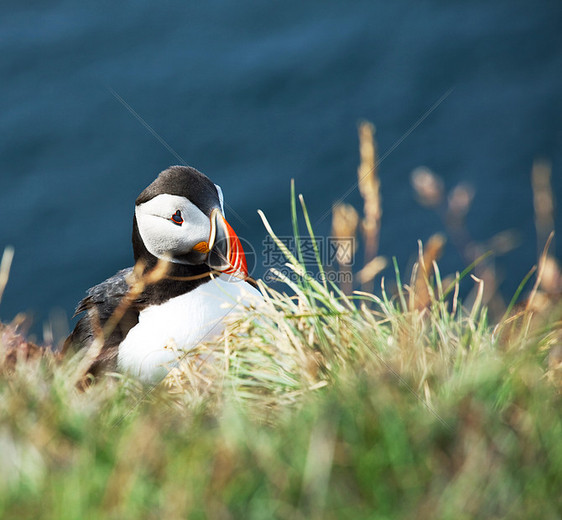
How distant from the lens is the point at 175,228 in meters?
4.38

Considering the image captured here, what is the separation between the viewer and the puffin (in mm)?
4180

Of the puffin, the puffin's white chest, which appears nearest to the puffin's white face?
the puffin

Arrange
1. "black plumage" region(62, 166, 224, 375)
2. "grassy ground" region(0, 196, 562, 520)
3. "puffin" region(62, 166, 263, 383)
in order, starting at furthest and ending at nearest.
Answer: "black plumage" region(62, 166, 224, 375) < "puffin" region(62, 166, 263, 383) < "grassy ground" region(0, 196, 562, 520)

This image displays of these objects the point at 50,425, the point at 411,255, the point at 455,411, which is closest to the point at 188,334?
the point at 50,425

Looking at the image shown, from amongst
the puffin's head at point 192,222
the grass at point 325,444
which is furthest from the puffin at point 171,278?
the grass at point 325,444

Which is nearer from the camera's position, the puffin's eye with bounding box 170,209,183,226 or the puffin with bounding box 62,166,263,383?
the puffin with bounding box 62,166,263,383

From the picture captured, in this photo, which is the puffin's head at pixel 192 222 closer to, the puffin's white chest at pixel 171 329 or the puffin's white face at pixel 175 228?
the puffin's white face at pixel 175 228

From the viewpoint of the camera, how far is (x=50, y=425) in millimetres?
2234

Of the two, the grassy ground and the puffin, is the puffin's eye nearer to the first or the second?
the puffin

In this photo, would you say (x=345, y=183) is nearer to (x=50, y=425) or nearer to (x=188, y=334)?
(x=188, y=334)

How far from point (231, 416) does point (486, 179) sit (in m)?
8.07

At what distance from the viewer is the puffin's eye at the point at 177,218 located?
14.4 feet

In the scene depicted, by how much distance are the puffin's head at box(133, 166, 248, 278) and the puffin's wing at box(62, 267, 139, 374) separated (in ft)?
1.32

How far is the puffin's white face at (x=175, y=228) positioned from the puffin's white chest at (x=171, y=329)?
0.24 m
